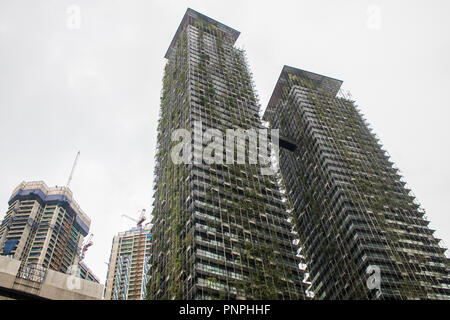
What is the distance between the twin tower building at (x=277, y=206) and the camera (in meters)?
52.6

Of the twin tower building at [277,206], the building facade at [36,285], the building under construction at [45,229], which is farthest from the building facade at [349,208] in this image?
the building under construction at [45,229]

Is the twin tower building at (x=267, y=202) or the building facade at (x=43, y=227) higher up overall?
the building facade at (x=43, y=227)

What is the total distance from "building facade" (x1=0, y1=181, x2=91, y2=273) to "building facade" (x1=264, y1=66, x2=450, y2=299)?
90.7m

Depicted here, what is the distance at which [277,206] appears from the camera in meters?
64.8

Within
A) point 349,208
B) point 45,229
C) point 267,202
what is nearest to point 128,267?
point 45,229

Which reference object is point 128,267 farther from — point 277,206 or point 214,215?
point 214,215

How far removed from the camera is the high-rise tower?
4962 cm

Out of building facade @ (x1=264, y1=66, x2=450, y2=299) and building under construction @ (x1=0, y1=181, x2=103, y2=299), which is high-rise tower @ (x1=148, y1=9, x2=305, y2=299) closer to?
building facade @ (x1=264, y1=66, x2=450, y2=299)

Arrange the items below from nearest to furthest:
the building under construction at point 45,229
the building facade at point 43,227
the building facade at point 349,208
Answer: the building facade at point 349,208
the building under construction at point 45,229
the building facade at point 43,227

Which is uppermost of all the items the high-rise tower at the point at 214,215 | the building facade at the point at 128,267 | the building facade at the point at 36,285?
the building facade at the point at 128,267

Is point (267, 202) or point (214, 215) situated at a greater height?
point (267, 202)

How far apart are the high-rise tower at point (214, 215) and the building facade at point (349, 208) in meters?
10.8

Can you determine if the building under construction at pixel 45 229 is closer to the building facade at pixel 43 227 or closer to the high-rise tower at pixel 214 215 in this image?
the building facade at pixel 43 227

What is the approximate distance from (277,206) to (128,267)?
321 ft
